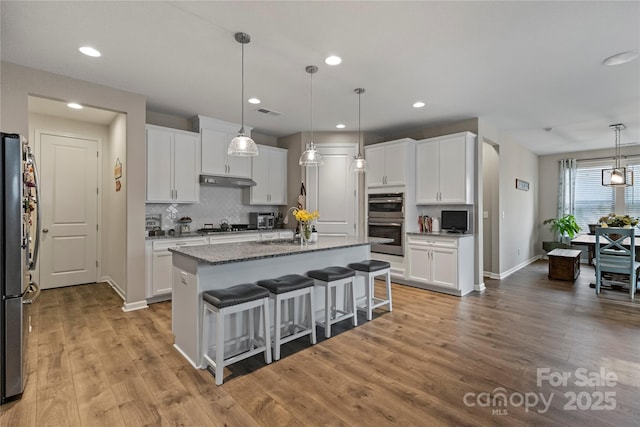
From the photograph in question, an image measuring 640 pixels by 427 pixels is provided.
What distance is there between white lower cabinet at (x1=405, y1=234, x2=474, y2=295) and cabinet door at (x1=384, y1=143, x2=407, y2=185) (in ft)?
3.15

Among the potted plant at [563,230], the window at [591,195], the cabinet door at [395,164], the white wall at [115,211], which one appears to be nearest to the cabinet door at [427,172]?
the cabinet door at [395,164]

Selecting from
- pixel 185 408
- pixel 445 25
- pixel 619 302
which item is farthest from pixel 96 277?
pixel 619 302

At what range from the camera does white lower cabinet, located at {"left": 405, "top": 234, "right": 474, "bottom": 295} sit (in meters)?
4.47

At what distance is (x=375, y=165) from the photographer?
542 cm

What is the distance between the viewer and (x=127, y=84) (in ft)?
11.6

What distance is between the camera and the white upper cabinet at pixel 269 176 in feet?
18.3

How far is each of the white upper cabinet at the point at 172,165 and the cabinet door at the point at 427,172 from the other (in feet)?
11.7

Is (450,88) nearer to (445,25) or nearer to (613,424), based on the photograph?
(445,25)

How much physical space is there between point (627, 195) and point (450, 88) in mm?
6274

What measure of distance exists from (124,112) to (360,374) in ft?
12.9

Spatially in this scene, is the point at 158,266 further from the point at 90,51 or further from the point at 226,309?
the point at 90,51

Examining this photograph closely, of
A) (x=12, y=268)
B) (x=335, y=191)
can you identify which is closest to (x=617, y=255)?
(x=335, y=191)

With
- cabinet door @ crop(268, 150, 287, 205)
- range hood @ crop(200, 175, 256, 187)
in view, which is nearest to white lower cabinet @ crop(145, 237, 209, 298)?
range hood @ crop(200, 175, 256, 187)

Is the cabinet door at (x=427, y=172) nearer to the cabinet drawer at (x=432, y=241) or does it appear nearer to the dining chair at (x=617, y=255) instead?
the cabinet drawer at (x=432, y=241)
